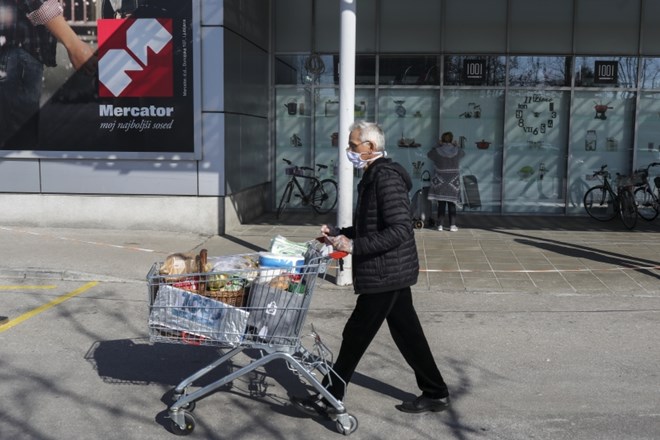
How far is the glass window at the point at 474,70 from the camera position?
15422 mm

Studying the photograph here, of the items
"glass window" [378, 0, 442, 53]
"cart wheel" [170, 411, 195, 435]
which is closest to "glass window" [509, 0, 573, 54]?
"glass window" [378, 0, 442, 53]

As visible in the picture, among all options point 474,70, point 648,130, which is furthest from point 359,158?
point 648,130

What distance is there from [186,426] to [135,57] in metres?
8.69

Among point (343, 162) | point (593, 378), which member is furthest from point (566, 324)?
point (343, 162)

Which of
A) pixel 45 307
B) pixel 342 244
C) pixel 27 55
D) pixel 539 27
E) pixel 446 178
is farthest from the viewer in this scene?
pixel 539 27

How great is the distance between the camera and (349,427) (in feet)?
14.6

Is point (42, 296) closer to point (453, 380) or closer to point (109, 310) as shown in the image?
point (109, 310)

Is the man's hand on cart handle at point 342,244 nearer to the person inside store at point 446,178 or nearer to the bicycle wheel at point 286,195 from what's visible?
the person inside store at point 446,178

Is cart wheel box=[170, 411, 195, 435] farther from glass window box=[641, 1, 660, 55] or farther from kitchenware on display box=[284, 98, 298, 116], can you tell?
glass window box=[641, 1, 660, 55]

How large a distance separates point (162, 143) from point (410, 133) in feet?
19.7

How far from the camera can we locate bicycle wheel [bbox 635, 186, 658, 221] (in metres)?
14.1

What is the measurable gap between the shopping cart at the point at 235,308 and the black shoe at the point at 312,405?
0.39 metres

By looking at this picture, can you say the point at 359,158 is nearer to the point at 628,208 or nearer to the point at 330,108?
the point at 628,208

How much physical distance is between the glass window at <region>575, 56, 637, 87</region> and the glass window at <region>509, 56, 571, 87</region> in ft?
1.00
